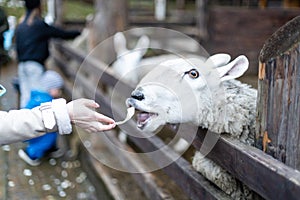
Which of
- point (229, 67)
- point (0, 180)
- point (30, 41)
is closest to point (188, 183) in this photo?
point (229, 67)

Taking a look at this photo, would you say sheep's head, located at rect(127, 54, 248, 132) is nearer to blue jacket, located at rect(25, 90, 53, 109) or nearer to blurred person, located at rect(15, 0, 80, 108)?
blue jacket, located at rect(25, 90, 53, 109)

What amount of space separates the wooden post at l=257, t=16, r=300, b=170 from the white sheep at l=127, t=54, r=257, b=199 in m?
0.48

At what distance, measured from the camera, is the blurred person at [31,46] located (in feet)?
18.7

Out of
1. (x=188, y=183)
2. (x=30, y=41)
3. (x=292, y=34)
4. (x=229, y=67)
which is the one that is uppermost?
(x=292, y=34)

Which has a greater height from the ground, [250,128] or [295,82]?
[295,82]

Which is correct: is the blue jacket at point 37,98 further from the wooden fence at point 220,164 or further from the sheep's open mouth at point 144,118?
the sheep's open mouth at point 144,118

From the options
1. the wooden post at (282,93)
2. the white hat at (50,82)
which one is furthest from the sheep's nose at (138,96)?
the white hat at (50,82)

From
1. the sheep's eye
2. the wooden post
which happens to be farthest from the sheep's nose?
the wooden post

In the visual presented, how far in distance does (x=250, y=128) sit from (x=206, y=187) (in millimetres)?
A: 435

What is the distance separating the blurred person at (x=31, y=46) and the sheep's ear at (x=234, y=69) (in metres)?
3.39

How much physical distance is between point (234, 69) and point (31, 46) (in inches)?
139

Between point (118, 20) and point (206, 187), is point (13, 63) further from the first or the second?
point (206, 187)

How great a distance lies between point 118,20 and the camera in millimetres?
6352

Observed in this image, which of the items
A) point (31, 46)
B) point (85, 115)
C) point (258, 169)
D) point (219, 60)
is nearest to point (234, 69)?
point (219, 60)
